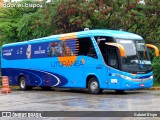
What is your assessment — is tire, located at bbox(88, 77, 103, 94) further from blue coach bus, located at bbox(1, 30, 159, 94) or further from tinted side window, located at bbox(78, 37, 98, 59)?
tinted side window, located at bbox(78, 37, 98, 59)

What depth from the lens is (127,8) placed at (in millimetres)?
26172

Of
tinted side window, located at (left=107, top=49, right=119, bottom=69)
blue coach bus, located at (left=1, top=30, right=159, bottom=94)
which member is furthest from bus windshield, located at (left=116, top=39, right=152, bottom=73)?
tinted side window, located at (left=107, top=49, right=119, bottom=69)

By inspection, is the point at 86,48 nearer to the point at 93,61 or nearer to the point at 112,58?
the point at 93,61

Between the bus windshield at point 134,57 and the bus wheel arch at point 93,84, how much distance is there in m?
1.90

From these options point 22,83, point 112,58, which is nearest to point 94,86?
point 112,58

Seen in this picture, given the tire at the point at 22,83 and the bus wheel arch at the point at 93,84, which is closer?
the bus wheel arch at the point at 93,84

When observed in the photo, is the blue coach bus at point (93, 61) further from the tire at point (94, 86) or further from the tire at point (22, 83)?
the tire at point (22, 83)

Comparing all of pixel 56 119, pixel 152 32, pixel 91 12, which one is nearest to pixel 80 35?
pixel 91 12

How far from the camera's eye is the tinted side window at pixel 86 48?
1952 cm

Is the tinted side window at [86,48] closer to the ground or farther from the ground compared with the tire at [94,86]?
farther from the ground

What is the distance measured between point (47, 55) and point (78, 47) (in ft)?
10.6

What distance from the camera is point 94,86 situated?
19750mm

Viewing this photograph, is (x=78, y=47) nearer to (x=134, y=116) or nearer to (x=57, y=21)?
(x=57, y=21)

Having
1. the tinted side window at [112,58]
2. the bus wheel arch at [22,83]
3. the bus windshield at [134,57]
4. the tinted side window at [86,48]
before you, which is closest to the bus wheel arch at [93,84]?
the tinted side window at [86,48]
